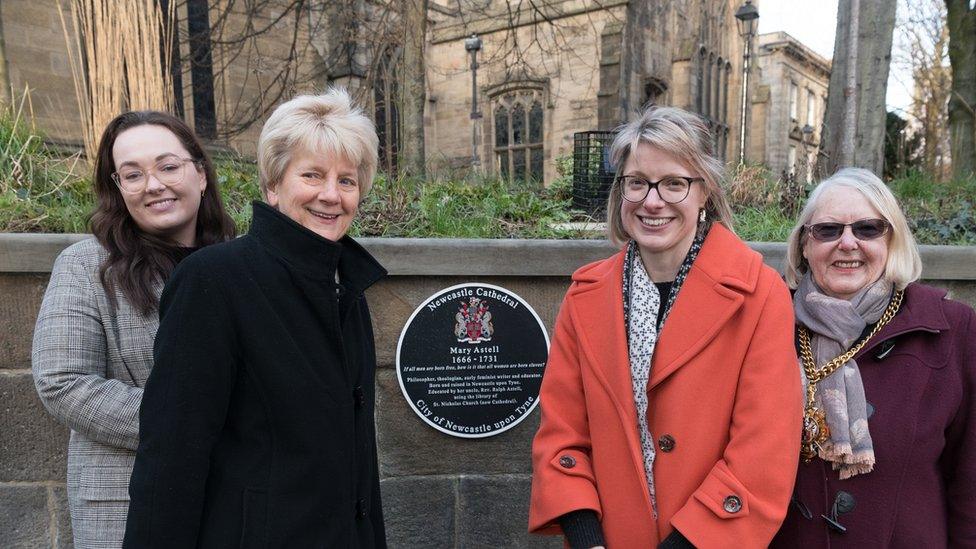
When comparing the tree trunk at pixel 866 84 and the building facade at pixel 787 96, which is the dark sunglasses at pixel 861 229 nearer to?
the tree trunk at pixel 866 84

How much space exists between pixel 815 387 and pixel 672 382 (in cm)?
47

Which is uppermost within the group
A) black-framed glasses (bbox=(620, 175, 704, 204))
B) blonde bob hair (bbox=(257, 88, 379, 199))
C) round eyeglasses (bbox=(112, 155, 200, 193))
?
blonde bob hair (bbox=(257, 88, 379, 199))

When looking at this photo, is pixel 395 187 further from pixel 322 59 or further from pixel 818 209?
pixel 322 59

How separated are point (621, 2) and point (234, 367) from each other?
56.4 ft

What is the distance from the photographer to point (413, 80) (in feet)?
21.8

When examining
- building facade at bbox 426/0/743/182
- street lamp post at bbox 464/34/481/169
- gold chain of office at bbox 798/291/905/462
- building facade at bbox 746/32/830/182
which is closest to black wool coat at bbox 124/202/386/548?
gold chain of office at bbox 798/291/905/462

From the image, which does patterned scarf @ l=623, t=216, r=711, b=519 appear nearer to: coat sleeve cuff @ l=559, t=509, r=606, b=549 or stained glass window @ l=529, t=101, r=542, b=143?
coat sleeve cuff @ l=559, t=509, r=606, b=549

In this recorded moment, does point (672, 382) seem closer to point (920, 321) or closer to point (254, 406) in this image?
point (920, 321)

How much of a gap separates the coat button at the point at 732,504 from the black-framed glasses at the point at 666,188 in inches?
32.4

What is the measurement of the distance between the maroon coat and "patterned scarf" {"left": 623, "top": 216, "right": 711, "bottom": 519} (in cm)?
50

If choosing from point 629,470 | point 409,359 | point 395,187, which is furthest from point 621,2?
point 629,470

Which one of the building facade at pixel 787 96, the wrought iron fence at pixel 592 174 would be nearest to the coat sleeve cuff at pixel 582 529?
the wrought iron fence at pixel 592 174

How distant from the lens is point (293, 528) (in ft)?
5.46

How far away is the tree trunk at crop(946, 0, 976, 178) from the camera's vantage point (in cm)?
1040
